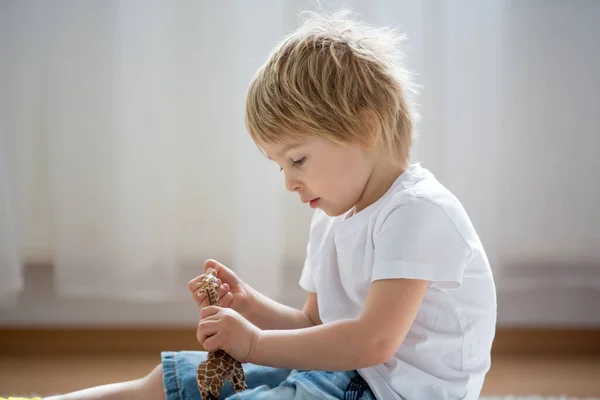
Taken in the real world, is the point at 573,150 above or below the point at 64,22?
below

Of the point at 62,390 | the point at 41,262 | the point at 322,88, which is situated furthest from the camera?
the point at 41,262

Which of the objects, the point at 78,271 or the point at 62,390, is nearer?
the point at 62,390

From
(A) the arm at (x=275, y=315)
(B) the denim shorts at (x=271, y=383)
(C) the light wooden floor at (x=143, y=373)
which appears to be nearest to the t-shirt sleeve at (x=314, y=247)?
(A) the arm at (x=275, y=315)

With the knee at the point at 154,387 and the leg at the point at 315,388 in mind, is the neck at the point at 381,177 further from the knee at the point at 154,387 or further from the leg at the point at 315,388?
the knee at the point at 154,387

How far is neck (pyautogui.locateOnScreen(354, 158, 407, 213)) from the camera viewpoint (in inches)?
38.5

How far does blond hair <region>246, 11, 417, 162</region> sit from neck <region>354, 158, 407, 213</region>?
0.6 inches

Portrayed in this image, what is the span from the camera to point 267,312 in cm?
111

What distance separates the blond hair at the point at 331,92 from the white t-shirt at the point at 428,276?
3.3 inches

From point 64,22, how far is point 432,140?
859 millimetres

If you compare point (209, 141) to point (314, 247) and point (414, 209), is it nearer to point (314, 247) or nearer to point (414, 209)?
point (314, 247)

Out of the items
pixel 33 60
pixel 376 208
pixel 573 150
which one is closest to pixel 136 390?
pixel 376 208

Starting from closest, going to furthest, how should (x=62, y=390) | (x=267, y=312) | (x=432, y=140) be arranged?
(x=267, y=312)
(x=62, y=390)
(x=432, y=140)

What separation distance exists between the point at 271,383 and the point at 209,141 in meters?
0.87

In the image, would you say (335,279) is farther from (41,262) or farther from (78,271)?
(41,262)
